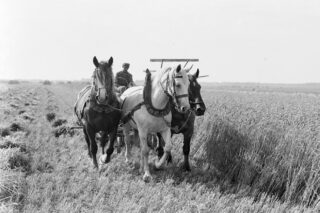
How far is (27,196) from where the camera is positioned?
4527 millimetres

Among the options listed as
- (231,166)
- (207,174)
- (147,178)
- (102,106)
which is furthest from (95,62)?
(231,166)

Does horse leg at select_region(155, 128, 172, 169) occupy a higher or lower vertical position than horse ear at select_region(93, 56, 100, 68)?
lower

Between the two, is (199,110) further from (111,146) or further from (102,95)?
(111,146)

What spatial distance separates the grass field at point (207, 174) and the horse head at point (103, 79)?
1.61 metres

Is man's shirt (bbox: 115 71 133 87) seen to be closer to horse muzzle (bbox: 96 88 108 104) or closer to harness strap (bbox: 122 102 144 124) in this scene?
harness strap (bbox: 122 102 144 124)

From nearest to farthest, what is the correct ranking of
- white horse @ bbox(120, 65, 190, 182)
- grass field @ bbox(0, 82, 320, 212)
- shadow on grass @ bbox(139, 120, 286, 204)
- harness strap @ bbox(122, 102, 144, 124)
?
grass field @ bbox(0, 82, 320, 212)
white horse @ bbox(120, 65, 190, 182)
shadow on grass @ bbox(139, 120, 286, 204)
harness strap @ bbox(122, 102, 144, 124)

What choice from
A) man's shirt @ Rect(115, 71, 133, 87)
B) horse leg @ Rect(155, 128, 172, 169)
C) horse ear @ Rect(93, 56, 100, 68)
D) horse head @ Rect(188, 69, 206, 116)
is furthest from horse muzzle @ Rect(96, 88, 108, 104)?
man's shirt @ Rect(115, 71, 133, 87)

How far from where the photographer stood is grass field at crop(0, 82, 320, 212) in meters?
4.58

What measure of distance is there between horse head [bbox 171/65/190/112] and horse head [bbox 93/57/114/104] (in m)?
1.47

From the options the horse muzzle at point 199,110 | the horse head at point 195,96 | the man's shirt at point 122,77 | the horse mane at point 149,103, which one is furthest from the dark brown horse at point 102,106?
the man's shirt at point 122,77

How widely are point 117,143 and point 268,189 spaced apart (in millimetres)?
4477

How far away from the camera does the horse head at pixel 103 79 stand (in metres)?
5.99

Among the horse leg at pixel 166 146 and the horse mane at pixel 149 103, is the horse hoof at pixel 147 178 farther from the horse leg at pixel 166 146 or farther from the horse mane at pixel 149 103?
→ the horse mane at pixel 149 103

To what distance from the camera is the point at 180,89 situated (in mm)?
5391
